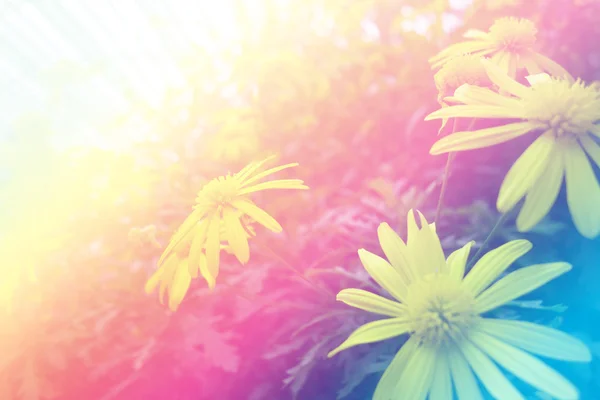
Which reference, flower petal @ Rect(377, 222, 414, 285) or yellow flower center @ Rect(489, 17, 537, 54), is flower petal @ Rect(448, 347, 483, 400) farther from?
yellow flower center @ Rect(489, 17, 537, 54)

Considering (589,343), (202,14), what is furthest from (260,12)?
(589,343)

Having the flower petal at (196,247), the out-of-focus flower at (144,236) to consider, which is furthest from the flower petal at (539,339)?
the out-of-focus flower at (144,236)

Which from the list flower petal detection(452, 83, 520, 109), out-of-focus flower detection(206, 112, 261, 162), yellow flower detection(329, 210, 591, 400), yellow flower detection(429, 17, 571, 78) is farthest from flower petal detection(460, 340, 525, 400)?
out-of-focus flower detection(206, 112, 261, 162)

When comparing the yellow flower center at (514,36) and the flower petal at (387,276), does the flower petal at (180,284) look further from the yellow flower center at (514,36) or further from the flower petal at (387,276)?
the yellow flower center at (514,36)

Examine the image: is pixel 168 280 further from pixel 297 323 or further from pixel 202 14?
pixel 202 14

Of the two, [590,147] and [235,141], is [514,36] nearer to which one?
[590,147]

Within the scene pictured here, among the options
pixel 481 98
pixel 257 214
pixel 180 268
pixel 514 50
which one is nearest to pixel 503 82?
pixel 481 98
